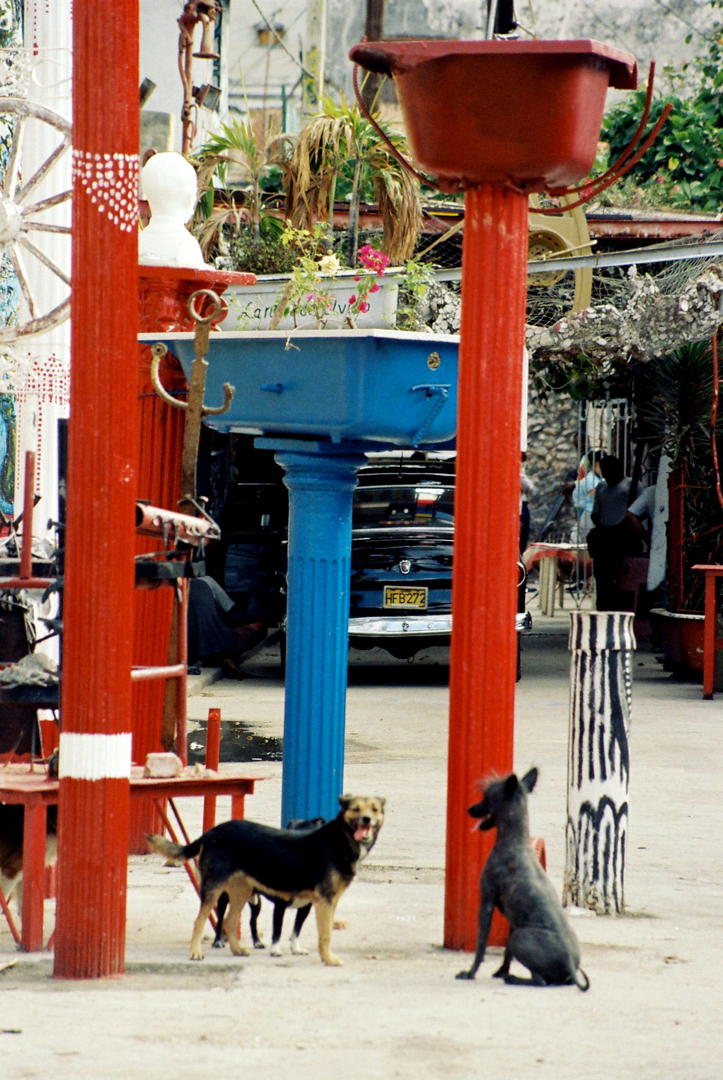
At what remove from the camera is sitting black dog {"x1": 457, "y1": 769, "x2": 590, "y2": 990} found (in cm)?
446

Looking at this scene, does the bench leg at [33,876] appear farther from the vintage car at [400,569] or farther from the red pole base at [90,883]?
the vintage car at [400,569]

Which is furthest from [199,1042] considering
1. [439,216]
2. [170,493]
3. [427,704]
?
[439,216]

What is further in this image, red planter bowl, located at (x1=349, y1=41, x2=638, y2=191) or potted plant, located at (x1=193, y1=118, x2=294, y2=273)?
potted plant, located at (x1=193, y1=118, x2=294, y2=273)

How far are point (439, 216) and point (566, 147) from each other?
9.47 meters

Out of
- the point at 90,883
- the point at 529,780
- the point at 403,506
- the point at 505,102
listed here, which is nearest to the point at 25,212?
the point at 505,102

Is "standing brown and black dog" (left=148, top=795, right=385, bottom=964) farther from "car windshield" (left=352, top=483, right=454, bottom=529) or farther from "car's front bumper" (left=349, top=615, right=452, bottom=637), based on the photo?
"car windshield" (left=352, top=483, right=454, bottom=529)

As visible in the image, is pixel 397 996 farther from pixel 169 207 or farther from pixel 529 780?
pixel 169 207

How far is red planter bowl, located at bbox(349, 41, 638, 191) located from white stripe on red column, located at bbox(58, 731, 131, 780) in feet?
7.29

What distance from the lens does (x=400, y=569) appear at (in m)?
12.5

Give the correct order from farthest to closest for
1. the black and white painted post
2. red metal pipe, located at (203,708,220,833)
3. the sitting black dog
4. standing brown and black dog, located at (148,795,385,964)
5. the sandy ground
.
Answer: the black and white painted post
red metal pipe, located at (203,708,220,833)
standing brown and black dog, located at (148,795,385,964)
the sitting black dog
the sandy ground

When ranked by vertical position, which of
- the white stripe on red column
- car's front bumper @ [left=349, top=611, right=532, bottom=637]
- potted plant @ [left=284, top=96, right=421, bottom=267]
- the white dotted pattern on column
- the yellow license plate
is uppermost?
potted plant @ [left=284, top=96, right=421, bottom=267]

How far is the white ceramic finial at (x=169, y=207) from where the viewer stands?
6254 millimetres

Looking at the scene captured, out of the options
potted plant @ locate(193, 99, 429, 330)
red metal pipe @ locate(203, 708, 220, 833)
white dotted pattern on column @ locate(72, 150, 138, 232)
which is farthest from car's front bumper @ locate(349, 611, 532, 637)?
white dotted pattern on column @ locate(72, 150, 138, 232)

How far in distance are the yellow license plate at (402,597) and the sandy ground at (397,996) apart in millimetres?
4994
